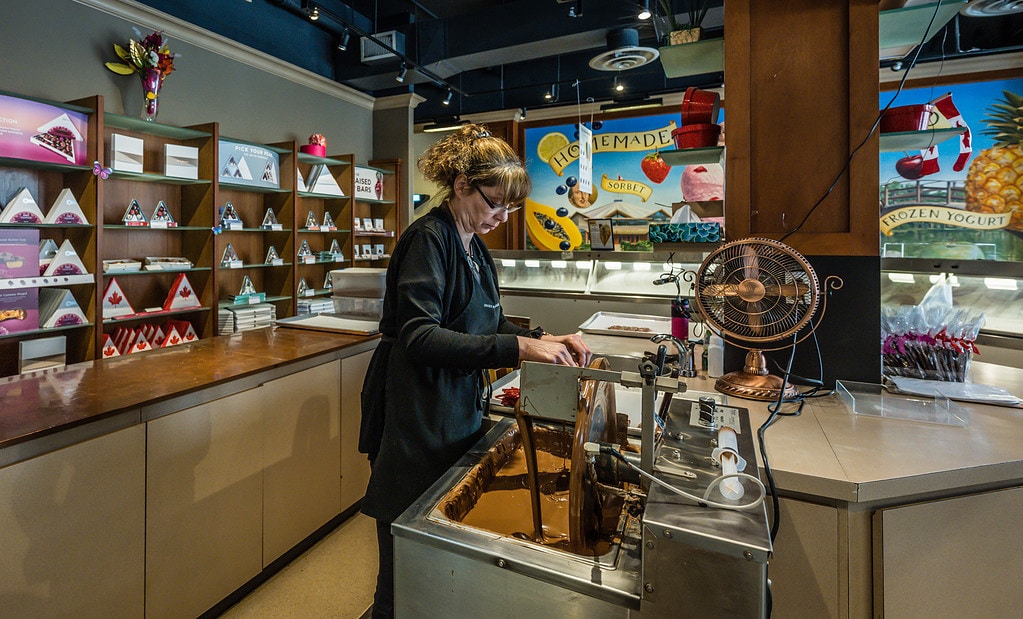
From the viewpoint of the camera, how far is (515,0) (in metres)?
4.62

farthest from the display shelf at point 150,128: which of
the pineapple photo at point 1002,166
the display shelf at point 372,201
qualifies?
the pineapple photo at point 1002,166

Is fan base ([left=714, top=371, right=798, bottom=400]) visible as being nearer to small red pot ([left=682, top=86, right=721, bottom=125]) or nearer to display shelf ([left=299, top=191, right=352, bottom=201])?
small red pot ([left=682, top=86, right=721, bottom=125])

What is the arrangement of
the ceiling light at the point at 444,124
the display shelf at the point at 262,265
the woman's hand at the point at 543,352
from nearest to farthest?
the woman's hand at the point at 543,352, the display shelf at the point at 262,265, the ceiling light at the point at 444,124

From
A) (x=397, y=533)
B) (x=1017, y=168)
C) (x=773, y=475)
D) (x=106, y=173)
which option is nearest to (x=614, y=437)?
(x=773, y=475)

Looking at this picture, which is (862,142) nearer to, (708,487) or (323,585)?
(708,487)

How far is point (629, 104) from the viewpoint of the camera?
5977mm

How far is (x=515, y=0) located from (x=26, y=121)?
3797mm

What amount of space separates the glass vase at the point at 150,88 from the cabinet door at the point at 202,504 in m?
2.98

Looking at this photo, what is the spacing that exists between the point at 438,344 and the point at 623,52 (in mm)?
3795

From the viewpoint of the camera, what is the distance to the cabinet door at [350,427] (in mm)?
2633

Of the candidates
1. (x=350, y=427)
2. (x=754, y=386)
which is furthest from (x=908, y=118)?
(x=350, y=427)

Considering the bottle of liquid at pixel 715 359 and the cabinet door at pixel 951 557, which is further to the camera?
the bottle of liquid at pixel 715 359

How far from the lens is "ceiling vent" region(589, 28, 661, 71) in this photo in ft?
13.4

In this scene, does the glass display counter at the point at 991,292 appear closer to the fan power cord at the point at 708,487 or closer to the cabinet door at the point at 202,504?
the fan power cord at the point at 708,487
